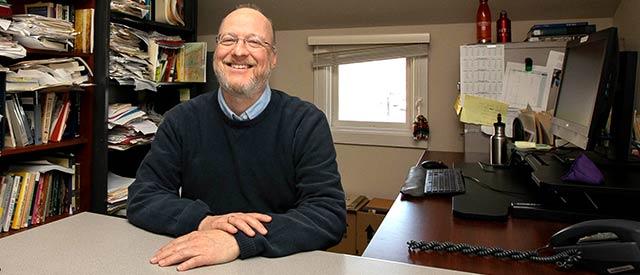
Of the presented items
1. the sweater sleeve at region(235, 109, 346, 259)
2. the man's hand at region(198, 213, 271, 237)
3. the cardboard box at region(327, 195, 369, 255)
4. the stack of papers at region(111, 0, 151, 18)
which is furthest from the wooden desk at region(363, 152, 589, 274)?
the stack of papers at region(111, 0, 151, 18)

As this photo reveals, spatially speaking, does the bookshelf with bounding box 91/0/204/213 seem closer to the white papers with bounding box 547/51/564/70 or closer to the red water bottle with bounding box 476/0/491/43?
the red water bottle with bounding box 476/0/491/43

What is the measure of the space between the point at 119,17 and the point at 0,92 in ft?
2.57

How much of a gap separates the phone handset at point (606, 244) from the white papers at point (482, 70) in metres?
1.44

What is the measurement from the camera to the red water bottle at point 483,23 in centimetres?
246

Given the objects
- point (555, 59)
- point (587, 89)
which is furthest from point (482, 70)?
point (587, 89)

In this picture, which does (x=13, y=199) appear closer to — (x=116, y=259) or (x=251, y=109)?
(x=251, y=109)

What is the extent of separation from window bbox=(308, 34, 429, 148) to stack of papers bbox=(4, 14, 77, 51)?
1.46 metres

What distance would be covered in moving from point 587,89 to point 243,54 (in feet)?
3.33

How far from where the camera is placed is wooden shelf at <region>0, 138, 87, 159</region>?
1938 mm

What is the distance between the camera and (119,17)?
246cm

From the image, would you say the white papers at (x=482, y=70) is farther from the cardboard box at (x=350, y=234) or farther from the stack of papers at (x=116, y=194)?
the stack of papers at (x=116, y=194)

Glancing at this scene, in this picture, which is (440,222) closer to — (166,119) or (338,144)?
(166,119)

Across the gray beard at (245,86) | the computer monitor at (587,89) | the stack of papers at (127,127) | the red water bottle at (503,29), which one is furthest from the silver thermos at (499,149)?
the stack of papers at (127,127)

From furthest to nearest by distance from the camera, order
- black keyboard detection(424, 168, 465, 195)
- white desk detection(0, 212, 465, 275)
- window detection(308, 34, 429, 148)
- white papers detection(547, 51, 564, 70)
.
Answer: window detection(308, 34, 429, 148), white papers detection(547, 51, 564, 70), black keyboard detection(424, 168, 465, 195), white desk detection(0, 212, 465, 275)
